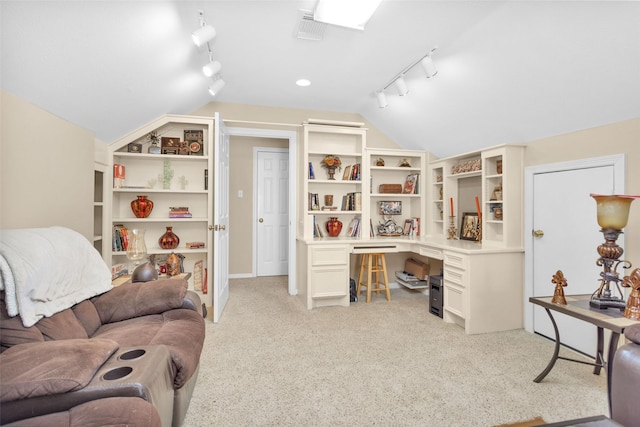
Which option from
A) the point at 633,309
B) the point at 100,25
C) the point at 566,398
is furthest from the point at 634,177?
the point at 100,25

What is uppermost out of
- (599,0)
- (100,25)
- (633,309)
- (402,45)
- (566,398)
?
(402,45)

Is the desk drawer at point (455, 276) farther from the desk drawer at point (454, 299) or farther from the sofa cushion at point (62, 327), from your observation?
the sofa cushion at point (62, 327)

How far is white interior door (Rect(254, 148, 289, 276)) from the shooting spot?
17.1ft

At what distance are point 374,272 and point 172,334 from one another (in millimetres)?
2858

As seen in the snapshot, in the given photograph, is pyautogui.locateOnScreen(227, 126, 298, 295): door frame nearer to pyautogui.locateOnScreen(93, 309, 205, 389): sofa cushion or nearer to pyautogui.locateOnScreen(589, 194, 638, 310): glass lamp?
pyautogui.locateOnScreen(93, 309, 205, 389): sofa cushion

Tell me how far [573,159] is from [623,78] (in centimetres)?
72

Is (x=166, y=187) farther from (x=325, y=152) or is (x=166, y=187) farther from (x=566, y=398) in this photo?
(x=566, y=398)

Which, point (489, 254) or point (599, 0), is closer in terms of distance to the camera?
point (599, 0)

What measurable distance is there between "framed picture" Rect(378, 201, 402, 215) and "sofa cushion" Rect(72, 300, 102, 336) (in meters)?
3.34

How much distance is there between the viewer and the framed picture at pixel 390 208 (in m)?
4.35

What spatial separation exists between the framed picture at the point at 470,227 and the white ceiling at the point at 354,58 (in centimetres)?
83

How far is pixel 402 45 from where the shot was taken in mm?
2545

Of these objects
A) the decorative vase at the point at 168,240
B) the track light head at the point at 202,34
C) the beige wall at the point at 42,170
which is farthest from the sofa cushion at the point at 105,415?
the decorative vase at the point at 168,240

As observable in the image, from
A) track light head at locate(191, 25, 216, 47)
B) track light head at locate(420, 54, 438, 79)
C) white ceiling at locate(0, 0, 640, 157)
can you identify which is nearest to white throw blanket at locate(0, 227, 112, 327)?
white ceiling at locate(0, 0, 640, 157)
